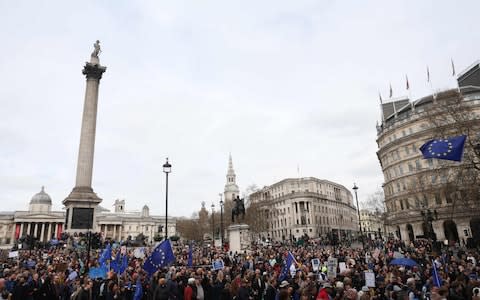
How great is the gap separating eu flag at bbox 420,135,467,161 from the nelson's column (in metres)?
33.2

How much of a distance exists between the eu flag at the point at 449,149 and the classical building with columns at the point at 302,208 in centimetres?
7939

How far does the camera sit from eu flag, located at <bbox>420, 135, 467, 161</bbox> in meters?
13.5

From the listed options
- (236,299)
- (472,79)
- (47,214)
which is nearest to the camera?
(236,299)

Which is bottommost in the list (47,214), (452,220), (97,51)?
(452,220)

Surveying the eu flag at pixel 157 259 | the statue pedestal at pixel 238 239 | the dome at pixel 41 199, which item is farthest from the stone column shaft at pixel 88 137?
the dome at pixel 41 199

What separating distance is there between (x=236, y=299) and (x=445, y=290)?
5542 millimetres

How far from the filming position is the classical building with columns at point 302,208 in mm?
106562

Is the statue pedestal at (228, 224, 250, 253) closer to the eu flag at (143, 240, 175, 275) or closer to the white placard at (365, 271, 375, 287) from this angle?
the eu flag at (143, 240, 175, 275)

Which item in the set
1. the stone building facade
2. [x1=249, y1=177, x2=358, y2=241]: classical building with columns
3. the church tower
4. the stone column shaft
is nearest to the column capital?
the stone column shaft

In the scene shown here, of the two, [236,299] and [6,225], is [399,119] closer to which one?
[236,299]

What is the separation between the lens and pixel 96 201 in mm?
37531

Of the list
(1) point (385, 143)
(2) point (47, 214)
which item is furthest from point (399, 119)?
(2) point (47, 214)

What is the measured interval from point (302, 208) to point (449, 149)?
97.0 metres

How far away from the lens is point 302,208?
108312 millimetres
